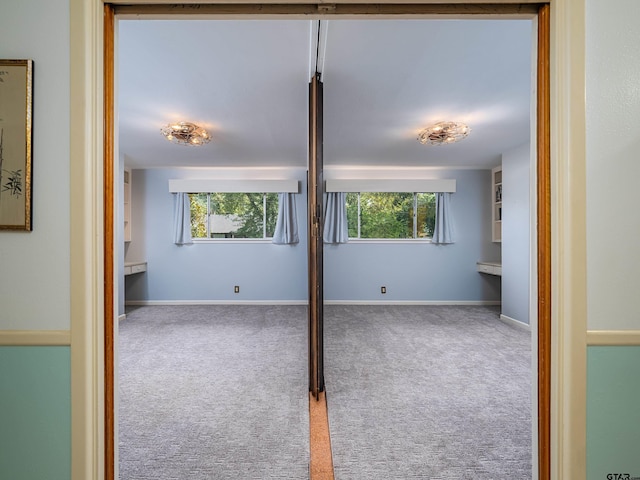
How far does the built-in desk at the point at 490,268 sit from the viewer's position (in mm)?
4859

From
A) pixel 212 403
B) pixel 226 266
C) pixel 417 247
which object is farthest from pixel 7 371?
pixel 417 247

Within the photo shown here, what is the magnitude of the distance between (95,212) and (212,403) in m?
1.71

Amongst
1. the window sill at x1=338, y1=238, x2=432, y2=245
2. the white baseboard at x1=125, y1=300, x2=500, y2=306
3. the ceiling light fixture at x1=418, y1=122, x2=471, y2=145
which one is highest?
the ceiling light fixture at x1=418, y1=122, x2=471, y2=145

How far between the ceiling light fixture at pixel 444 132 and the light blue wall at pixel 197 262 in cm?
242

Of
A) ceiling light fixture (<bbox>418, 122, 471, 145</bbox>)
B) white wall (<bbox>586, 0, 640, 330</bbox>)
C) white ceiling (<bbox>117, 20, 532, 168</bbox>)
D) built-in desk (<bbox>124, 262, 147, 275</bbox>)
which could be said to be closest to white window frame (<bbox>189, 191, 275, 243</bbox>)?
built-in desk (<bbox>124, 262, 147, 275</bbox>)

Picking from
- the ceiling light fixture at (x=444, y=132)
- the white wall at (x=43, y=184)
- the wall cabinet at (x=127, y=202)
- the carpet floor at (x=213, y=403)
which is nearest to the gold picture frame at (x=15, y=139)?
the white wall at (x=43, y=184)

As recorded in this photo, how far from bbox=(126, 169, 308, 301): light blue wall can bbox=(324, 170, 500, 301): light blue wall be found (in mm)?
745

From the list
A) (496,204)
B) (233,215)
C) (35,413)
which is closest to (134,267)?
(233,215)

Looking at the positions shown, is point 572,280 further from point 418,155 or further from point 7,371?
point 418,155

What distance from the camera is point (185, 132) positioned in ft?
11.4

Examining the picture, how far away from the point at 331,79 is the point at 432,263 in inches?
156

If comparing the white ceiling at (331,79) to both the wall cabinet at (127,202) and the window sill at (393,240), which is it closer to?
the wall cabinet at (127,202)

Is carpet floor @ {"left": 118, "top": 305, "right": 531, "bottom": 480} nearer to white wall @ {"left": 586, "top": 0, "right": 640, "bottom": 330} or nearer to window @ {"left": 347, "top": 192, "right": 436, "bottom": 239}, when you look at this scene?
white wall @ {"left": 586, "top": 0, "right": 640, "bottom": 330}

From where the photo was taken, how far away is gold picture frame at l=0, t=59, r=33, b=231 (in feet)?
3.13
